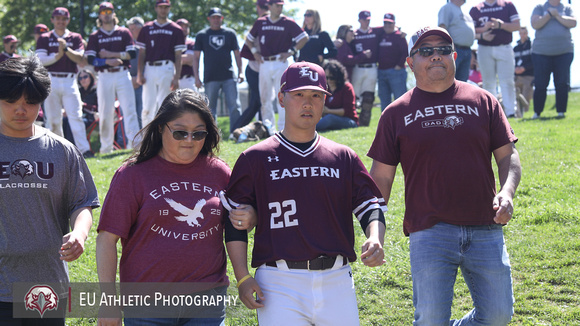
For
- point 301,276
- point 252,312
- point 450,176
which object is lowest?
point 252,312

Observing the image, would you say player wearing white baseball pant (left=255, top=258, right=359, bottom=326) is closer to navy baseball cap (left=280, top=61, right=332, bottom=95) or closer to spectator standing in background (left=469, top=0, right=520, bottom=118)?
navy baseball cap (left=280, top=61, right=332, bottom=95)

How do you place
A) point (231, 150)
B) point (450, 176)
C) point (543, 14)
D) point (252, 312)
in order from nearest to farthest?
point (450, 176) → point (252, 312) → point (231, 150) → point (543, 14)

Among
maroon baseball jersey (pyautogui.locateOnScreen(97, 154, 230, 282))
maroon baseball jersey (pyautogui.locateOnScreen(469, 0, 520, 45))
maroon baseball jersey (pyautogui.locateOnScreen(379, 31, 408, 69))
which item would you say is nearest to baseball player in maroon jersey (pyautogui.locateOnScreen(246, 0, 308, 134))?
maroon baseball jersey (pyautogui.locateOnScreen(379, 31, 408, 69))

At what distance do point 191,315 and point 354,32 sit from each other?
42.5ft

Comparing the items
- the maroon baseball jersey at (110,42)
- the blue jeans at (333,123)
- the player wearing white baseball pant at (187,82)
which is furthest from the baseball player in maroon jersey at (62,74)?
the blue jeans at (333,123)

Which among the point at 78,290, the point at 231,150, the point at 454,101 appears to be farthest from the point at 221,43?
the point at 454,101

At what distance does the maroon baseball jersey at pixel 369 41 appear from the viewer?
50.2ft

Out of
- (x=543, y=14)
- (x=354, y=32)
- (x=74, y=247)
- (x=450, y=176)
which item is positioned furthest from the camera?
(x=354, y=32)

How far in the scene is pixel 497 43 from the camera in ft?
43.4

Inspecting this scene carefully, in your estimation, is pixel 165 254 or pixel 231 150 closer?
pixel 165 254

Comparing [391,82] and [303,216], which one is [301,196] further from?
[391,82]

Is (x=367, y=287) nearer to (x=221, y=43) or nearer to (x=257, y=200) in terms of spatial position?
(x=257, y=200)

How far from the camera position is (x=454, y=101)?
4.62 m

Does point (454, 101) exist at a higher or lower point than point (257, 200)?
higher
